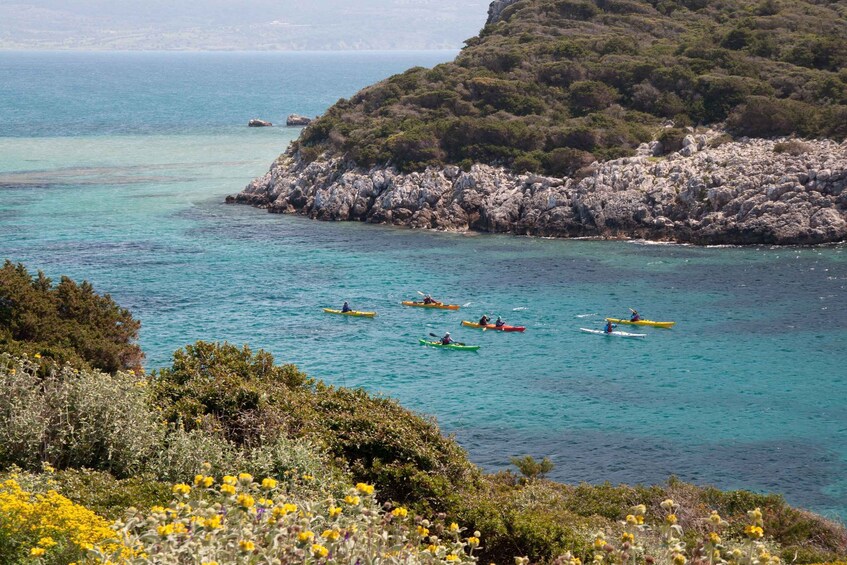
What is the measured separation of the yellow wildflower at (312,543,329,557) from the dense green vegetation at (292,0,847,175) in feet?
215

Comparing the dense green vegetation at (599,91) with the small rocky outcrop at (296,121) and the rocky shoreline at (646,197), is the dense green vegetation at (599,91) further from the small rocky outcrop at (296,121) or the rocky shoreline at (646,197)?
the small rocky outcrop at (296,121)

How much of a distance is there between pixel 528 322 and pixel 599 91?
40904mm

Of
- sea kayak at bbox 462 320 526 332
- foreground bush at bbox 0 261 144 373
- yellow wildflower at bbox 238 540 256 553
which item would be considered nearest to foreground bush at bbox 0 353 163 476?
foreground bush at bbox 0 261 144 373

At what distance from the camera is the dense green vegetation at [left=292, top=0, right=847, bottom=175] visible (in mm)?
75938

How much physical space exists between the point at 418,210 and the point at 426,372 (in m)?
31.7

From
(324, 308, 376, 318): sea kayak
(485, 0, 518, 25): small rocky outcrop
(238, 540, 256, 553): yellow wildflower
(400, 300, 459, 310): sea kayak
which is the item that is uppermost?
(485, 0, 518, 25): small rocky outcrop

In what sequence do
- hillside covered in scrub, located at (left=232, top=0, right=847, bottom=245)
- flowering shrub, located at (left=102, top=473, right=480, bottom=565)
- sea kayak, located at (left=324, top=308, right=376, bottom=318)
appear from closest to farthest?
flowering shrub, located at (left=102, top=473, right=480, bottom=565)
sea kayak, located at (left=324, top=308, right=376, bottom=318)
hillside covered in scrub, located at (left=232, top=0, right=847, bottom=245)

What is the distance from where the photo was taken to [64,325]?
29.3m

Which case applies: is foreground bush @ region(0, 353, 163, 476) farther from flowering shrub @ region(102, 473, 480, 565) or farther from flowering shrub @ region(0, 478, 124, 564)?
flowering shrub @ region(102, 473, 480, 565)

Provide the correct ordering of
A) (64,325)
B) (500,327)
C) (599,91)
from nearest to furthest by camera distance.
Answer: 1. (64,325)
2. (500,327)
3. (599,91)

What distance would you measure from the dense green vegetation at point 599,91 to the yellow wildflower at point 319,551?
6552 centimetres

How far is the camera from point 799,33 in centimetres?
9138

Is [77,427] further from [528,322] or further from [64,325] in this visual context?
[528,322]

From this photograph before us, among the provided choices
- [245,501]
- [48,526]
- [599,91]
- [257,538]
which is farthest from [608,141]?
[245,501]
